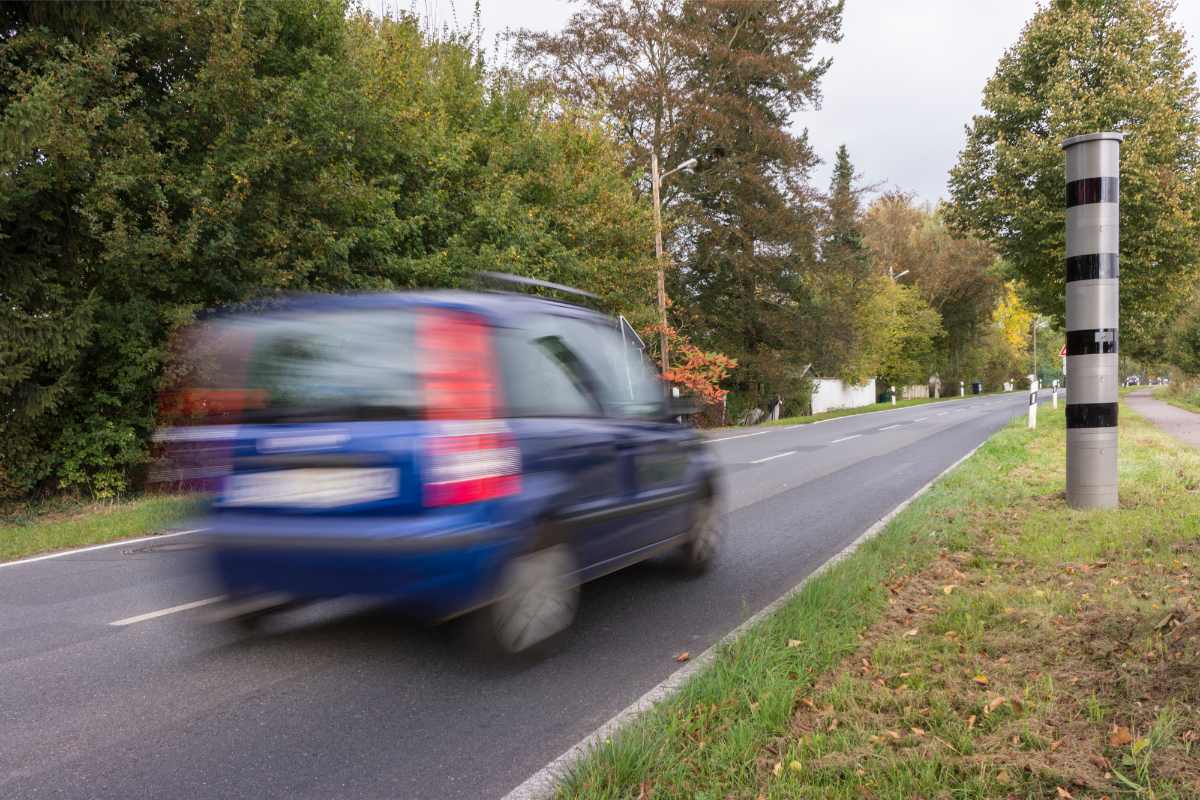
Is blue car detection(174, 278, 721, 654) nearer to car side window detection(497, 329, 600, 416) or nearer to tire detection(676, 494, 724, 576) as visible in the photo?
car side window detection(497, 329, 600, 416)

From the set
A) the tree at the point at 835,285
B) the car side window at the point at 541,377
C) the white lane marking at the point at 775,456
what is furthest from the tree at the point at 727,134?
the car side window at the point at 541,377

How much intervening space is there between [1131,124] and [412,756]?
69.0 feet

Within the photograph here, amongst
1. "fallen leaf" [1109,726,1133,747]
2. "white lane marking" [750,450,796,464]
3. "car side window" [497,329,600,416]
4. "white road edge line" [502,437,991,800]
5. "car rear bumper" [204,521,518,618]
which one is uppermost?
"car side window" [497,329,600,416]

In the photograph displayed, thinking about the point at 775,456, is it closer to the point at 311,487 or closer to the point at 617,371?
the point at 617,371

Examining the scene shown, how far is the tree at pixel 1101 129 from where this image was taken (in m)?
18.0

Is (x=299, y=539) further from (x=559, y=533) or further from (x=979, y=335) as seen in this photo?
(x=979, y=335)

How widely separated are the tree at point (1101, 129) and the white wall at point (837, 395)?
1954cm

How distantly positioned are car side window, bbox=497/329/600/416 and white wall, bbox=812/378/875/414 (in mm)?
35897

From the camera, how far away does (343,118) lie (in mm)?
12758

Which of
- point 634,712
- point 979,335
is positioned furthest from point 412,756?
point 979,335

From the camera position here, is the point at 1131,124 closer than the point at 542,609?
No

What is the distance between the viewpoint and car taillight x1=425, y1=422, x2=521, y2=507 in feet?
12.3

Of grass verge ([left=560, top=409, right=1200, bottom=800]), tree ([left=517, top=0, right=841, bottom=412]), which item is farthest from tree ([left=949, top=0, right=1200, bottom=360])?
grass verge ([left=560, top=409, right=1200, bottom=800])

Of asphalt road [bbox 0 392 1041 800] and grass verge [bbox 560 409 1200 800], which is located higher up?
grass verge [bbox 560 409 1200 800]
